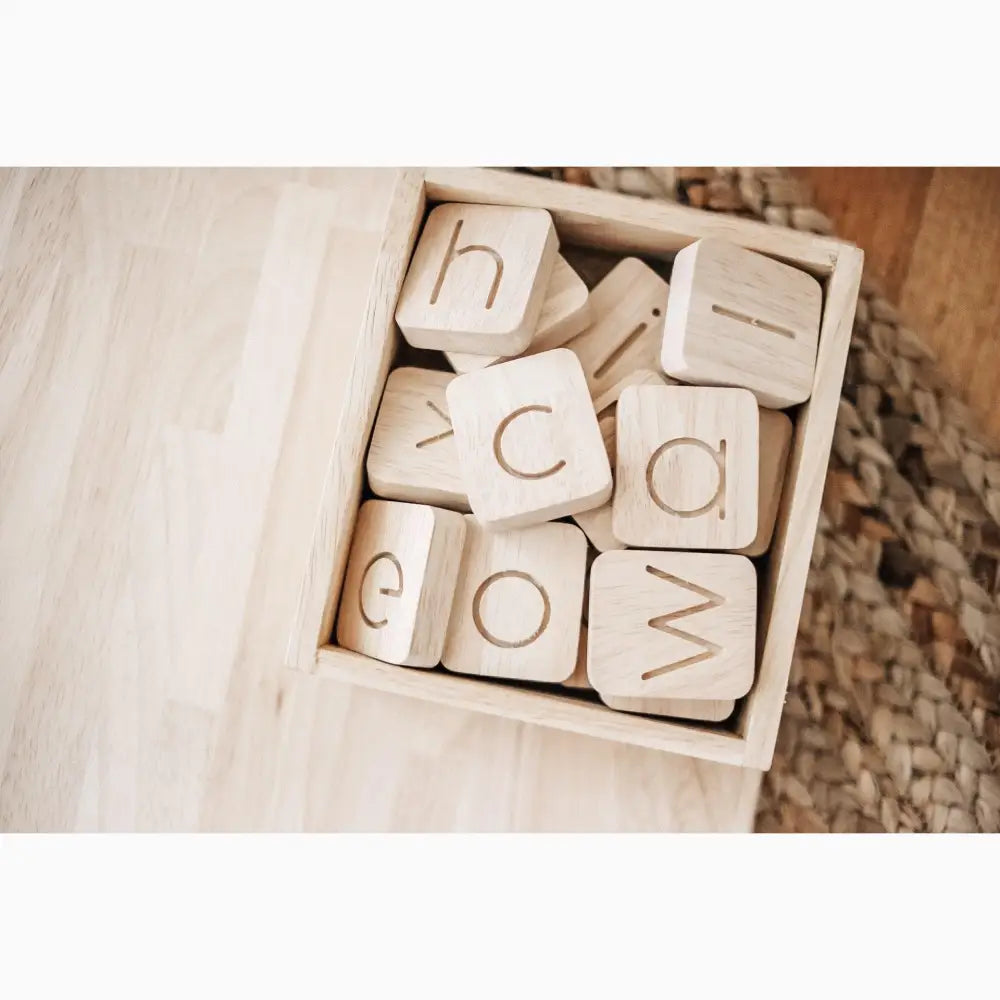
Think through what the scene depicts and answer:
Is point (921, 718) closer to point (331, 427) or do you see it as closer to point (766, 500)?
point (766, 500)

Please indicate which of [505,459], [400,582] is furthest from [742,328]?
[400,582]

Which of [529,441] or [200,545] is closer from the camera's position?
[529,441]

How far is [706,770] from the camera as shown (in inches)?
26.9

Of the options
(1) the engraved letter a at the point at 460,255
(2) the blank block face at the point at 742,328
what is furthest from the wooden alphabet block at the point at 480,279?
(2) the blank block face at the point at 742,328

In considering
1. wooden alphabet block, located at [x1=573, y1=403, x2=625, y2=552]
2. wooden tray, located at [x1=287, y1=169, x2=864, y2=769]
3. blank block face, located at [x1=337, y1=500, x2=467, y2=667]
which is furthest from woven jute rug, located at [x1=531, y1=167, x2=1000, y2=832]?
blank block face, located at [x1=337, y1=500, x2=467, y2=667]

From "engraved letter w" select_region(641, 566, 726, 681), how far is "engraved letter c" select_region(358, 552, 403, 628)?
0.57 feet

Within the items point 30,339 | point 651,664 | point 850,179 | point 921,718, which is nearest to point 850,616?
point 921,718

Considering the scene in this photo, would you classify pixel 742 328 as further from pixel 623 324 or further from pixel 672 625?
pixel 672 625

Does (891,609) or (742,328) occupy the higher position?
(742,328)

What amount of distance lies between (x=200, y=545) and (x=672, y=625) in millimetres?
396

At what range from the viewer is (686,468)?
1.98 ft

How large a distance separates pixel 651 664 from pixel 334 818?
30 cm

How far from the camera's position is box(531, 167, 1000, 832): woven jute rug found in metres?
0.68

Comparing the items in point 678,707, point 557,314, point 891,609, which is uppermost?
point 557,314
